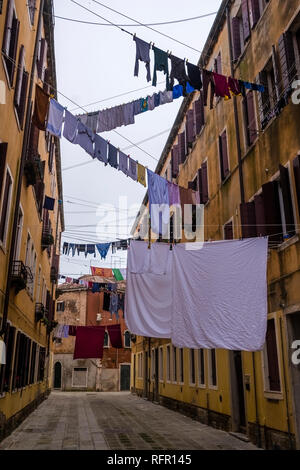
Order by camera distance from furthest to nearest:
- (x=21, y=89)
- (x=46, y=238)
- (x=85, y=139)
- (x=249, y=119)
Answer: (x=46, y=238) < (x=249, y=119) < (x=21, y=89) < (x=85, y=139)

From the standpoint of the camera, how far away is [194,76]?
9461 mm

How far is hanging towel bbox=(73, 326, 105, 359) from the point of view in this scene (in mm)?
24788

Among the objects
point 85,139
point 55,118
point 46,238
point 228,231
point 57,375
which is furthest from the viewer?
point 57,375

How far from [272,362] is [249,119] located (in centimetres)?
652

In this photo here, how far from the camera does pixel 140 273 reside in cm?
1024

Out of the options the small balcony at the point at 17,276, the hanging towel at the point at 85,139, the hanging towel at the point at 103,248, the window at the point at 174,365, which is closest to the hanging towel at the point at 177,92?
the hanging towel at the point at 85,139

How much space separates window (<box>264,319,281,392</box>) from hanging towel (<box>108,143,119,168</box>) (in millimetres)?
5607

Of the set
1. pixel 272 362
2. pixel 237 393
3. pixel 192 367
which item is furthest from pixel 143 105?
pixel 192 367

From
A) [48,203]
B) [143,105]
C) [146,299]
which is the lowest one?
[146,299]

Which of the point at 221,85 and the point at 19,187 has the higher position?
the point at 221,85

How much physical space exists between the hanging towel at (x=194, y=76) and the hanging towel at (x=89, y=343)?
61.5 ft

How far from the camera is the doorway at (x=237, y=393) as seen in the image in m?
12.0

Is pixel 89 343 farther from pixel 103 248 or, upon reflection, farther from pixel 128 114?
pixel 128 114
